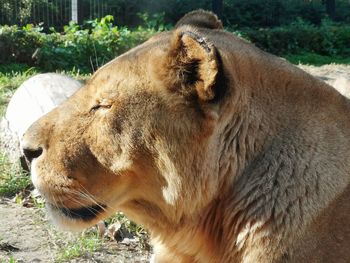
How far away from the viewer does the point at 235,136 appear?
250 cm

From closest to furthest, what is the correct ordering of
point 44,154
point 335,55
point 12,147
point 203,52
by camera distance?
point 203,52 → point 44,154 → point 12,147 → point 335,55

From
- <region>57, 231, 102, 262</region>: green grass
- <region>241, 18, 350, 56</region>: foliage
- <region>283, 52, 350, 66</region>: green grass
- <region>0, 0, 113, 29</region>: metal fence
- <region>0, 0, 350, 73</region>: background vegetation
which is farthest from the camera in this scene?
<region>241, 18, 350, 56</region>: foliage

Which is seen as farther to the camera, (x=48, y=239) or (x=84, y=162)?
(x=48, y=239)

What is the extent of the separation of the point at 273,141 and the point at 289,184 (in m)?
0.17

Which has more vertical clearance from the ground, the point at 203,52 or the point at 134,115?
the point at 203,52

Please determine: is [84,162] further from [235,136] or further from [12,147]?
[12,147]

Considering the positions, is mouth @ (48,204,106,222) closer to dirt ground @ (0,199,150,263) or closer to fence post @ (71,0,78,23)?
dirt ground @ (0,199,150,263)

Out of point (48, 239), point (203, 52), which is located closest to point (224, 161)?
point (203, 52)

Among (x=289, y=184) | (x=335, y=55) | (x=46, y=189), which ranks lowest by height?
(x=335, y=55)

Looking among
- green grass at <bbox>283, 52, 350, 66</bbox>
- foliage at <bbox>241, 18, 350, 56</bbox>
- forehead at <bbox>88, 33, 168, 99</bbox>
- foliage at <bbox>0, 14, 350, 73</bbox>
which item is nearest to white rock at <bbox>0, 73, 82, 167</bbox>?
forehead at <bbox>88, 33, 168, 99</bbox>

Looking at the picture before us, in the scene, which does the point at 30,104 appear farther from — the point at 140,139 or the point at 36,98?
the point at 140,139

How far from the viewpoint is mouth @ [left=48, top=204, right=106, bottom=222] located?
8.94ft

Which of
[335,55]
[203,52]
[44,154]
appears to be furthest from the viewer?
[335,55]

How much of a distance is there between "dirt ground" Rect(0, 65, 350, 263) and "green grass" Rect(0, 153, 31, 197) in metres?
0.34
